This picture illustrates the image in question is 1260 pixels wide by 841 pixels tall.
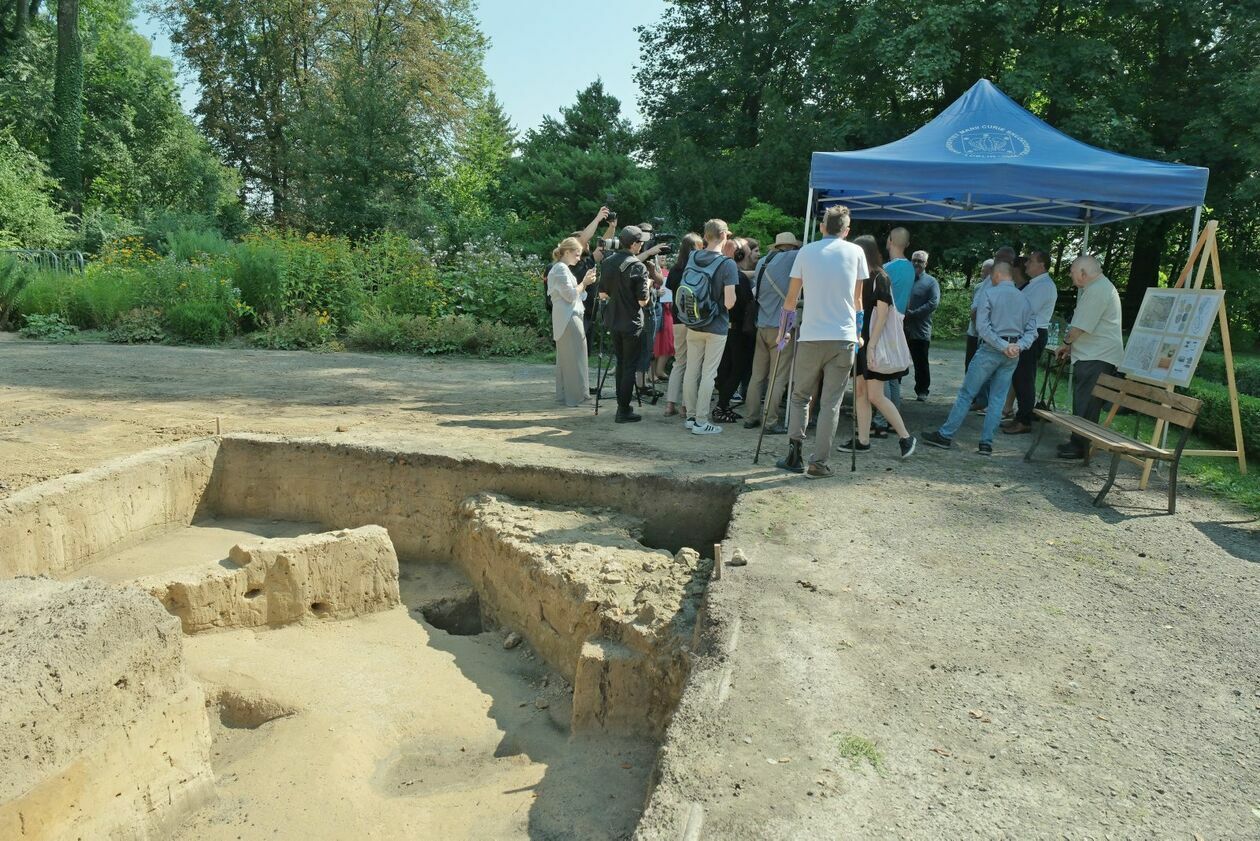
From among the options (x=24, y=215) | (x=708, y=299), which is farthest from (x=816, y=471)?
(x=24, y=215)

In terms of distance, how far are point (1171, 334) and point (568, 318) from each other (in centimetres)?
519

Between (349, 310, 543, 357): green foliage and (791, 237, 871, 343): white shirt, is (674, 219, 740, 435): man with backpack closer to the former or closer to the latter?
(791, 237, 871, 343): white shirt

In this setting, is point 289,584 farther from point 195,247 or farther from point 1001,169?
point 195,247

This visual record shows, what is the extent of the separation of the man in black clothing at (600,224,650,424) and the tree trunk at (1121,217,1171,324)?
15.0 metres

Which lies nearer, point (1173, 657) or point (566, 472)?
point (1173, 657)

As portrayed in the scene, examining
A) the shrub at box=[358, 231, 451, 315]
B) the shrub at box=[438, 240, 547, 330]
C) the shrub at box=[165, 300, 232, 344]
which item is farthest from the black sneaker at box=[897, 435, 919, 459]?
the shrub at box=[165, 300, 232, 344]

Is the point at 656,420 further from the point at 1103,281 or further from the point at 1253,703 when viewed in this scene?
the point at 1253,703

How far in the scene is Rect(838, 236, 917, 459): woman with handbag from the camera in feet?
22.1

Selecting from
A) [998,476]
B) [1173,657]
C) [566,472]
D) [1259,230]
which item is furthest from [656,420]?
[1259,230]

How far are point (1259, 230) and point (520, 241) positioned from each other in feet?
53.4

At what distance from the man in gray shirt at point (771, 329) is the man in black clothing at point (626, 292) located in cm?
108

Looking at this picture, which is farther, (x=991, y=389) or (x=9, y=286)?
(x=9, y=286)

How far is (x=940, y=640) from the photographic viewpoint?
12.6ft

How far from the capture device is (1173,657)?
149 inches
